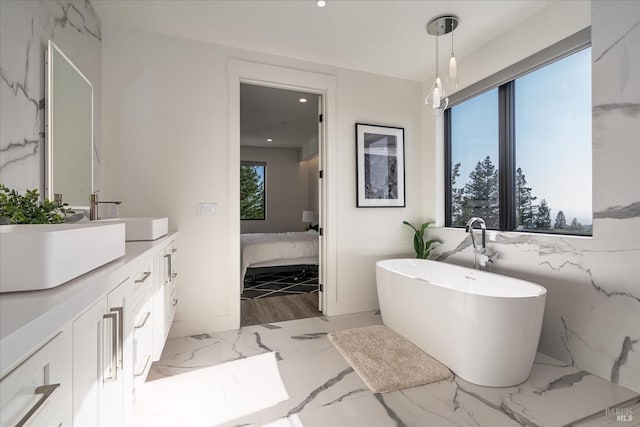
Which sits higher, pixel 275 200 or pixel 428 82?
pixel 428 82

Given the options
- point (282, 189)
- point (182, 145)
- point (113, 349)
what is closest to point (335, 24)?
point (182, 145)

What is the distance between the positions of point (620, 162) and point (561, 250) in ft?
2.17

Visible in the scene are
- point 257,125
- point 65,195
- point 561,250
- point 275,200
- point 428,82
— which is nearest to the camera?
point 65,195

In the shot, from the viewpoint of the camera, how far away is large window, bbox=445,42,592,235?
6.98 ft

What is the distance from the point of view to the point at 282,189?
7098mm

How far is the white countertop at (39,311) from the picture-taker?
0.42 meters

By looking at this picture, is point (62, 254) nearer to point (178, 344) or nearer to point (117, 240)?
point (117, 240)

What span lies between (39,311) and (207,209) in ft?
7.15

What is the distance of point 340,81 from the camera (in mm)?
3045

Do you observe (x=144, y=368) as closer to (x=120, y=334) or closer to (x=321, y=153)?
(x=120, y=334)

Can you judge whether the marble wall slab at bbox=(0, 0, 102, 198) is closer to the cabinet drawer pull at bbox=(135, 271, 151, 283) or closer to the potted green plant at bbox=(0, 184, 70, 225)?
the potted green plant at bbox=(0, 184, 70, 225)

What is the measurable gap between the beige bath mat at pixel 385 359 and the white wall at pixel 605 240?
3.20 feet

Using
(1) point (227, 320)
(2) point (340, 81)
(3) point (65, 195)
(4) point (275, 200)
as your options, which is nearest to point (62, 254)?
(3) point (65, 195)

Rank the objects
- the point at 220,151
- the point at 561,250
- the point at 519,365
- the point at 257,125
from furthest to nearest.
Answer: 1. the point at 257,125
2. the point at 220,151
3. the point at 561,250
4. the point at 519,365
